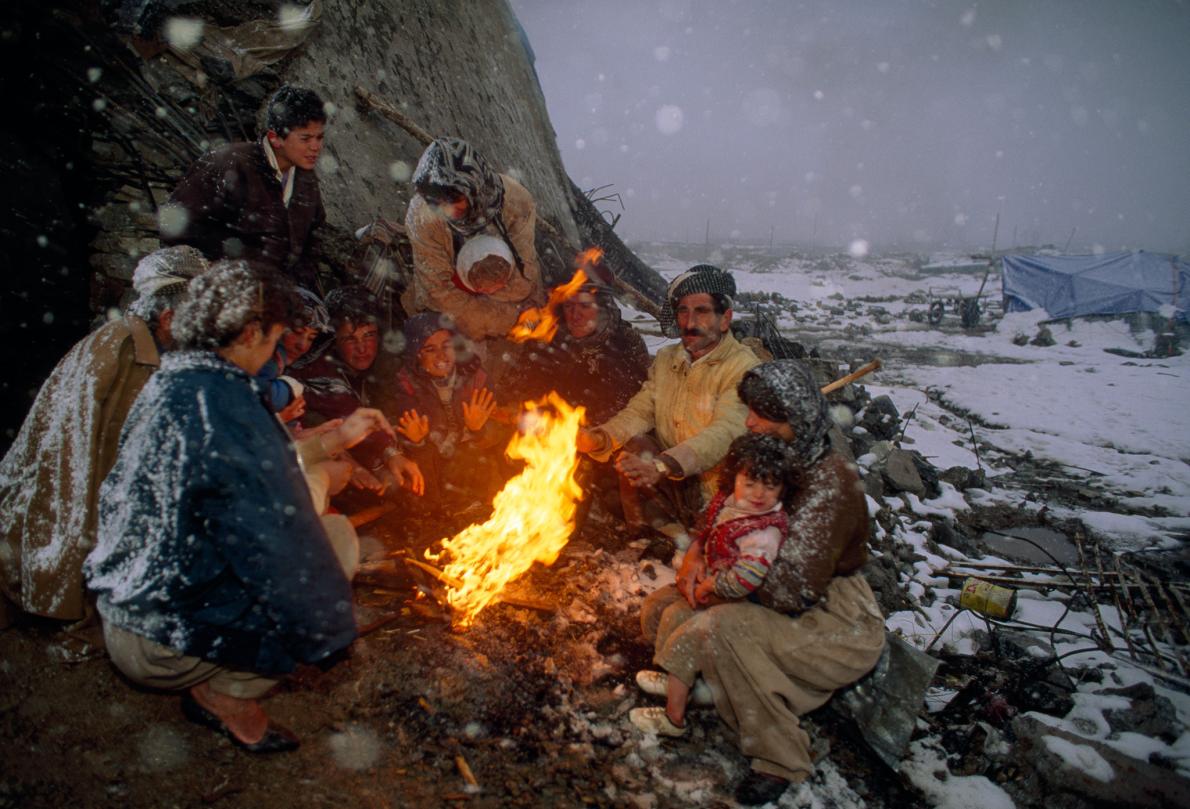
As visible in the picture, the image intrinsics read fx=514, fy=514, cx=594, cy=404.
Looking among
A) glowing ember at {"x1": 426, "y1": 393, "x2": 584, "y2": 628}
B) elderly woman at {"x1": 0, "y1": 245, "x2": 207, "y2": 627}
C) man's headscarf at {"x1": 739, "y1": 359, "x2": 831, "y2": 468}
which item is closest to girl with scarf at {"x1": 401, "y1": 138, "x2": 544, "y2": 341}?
glowing ember at {"x1": 426, "y1": 393, "x2": 584, "y2": 628}

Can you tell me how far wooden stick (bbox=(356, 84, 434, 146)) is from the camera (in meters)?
6.94

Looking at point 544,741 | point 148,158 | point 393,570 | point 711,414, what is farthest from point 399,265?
point 544,741

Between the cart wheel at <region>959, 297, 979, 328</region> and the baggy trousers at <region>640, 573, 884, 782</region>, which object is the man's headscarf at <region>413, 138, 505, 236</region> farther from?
the cart wheel at <region>959, 297, 979, 328</region>

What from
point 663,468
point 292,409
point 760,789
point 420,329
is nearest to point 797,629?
point 760,789

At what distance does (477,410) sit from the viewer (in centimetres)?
537

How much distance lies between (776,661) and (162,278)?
4.37 metres

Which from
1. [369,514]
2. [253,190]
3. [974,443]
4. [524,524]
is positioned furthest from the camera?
[974,443]

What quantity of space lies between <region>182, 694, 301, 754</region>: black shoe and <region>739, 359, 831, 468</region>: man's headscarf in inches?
124

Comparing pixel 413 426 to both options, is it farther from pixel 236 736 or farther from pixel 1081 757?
pixel 1081 757

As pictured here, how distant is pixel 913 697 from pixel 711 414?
94.4 inches

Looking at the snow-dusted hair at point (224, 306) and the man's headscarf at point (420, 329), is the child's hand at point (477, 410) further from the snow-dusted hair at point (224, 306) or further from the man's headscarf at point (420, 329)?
the snow-dusted hair at point (224, 306)

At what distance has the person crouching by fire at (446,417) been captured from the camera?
510 centimetres

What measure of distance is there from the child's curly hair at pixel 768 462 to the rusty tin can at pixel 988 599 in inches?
111

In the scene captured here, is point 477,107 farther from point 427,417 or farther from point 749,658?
point 749,658
